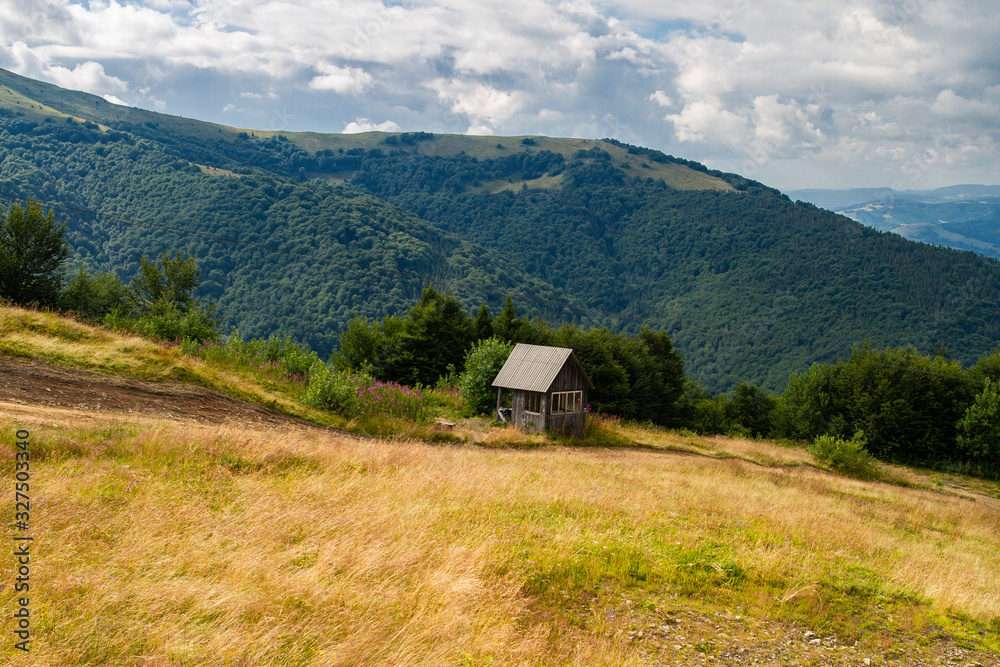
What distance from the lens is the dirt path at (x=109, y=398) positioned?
1268 cm

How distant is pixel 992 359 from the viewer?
142 feet

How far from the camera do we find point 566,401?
85.5 feet

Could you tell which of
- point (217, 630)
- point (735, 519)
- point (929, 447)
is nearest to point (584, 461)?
point (735, 519)

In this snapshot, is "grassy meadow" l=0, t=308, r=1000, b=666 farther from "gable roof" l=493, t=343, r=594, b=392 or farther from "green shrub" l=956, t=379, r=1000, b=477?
"green shrub" l=956, t=379, r=1000, b=477

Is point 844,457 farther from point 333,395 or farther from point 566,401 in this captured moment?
point 333,395

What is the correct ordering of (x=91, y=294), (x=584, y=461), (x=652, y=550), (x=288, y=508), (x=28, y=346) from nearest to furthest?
(x=288, y=508), (x=652, y=550), (x=28, y=346), (x=584, y=461), (x=91, y=294)

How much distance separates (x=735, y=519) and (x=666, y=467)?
884 centimetres

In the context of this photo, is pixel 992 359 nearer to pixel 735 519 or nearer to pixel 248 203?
pixel 735 519

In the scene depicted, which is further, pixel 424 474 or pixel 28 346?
pixel 28 346

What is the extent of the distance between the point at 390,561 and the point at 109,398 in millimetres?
11595

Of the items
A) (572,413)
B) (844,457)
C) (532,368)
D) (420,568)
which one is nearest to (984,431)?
(844,457)

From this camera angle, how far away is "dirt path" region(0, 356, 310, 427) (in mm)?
12680

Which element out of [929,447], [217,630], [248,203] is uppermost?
[248,203]

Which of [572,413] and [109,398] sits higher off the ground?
[109,398]
